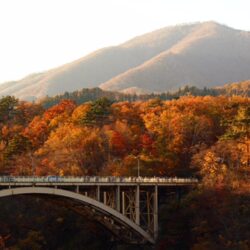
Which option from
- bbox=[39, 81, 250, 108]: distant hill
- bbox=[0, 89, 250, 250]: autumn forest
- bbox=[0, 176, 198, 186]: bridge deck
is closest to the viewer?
bbox=[0, 176, 198, 186]: bridge deck

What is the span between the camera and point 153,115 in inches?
3428

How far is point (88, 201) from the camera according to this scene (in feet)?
172

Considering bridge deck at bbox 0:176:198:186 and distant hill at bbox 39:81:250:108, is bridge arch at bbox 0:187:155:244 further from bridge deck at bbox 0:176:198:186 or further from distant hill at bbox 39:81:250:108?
distant hill at bbox 39:81:250:108

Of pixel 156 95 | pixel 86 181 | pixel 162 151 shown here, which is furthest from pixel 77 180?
pixel 156 95

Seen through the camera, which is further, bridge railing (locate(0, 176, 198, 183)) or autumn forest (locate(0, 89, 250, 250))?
autumn forest (locate(0, 89, 250, 250))

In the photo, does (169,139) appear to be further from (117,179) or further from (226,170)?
(117,179)

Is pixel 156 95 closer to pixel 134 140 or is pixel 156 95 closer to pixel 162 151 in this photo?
pixel 134 140

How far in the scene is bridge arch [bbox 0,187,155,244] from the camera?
45.9 meters

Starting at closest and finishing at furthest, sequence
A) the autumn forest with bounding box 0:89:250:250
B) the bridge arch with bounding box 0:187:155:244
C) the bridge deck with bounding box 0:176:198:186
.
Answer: the bridge arch with bounding box 0:187:155:244 < the bridge deck with bounding box 0:176:198:186 < the autumn forest with bounding box 0:89:250:250

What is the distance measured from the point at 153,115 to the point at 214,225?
32.1 metres

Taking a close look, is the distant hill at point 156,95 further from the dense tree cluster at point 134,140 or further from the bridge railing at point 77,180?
the bridge railing at point 77,180

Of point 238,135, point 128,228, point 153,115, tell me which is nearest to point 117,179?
point 128,228

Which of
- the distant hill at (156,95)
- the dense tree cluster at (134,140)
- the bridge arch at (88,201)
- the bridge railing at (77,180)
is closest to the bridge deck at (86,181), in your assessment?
the bridge railing at (77,180)

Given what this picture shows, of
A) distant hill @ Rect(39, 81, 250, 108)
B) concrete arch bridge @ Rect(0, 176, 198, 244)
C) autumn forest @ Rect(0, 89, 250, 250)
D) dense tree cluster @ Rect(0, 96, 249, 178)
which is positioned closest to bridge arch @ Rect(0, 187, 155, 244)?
concrete arch bridge @ Rect(0, 176, 198, 244)
